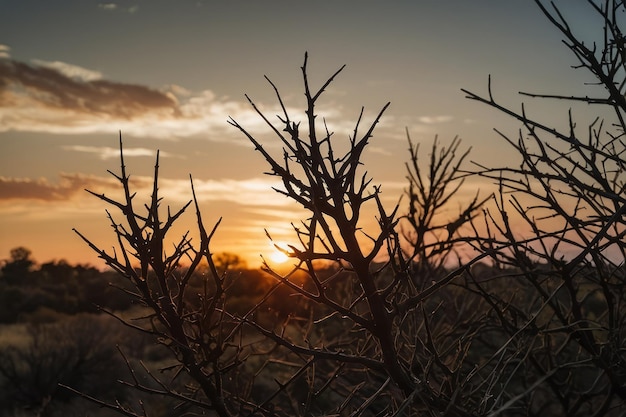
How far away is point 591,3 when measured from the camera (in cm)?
268

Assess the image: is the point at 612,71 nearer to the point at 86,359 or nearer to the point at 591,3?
the point at 591,3

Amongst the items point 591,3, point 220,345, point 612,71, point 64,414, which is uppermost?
point 591,3

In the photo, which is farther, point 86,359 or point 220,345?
point 86,359

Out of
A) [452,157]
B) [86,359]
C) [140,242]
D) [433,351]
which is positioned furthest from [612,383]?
[86,359]

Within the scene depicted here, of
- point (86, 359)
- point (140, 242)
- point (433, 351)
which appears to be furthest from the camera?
point (86, 359)

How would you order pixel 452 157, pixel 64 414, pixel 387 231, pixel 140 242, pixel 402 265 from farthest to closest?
1. pixel 64 414
2. pixel 452 157
3. pixel 140 242
4. pixel 402 265
5. pixel 387 231

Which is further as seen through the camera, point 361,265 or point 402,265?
point 402,265

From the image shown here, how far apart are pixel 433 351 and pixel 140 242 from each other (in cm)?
110

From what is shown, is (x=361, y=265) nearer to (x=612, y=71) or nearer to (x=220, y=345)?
(x=220, y=345)

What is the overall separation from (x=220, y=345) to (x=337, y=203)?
101cm

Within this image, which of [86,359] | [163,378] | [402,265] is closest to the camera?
[402,265]

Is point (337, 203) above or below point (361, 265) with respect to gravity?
above

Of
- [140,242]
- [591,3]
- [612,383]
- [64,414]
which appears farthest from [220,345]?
[64,414]

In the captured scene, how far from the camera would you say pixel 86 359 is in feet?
76.8
